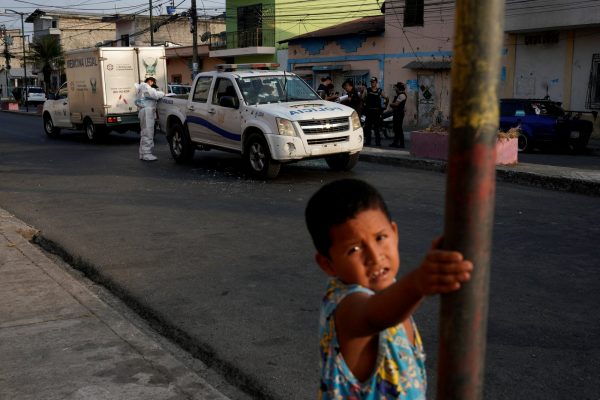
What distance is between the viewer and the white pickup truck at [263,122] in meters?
11.4

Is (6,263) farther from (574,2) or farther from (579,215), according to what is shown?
(574,2)

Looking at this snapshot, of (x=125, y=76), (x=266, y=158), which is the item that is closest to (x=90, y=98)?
(x=125, y=76)

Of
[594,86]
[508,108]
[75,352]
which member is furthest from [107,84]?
[75,352]

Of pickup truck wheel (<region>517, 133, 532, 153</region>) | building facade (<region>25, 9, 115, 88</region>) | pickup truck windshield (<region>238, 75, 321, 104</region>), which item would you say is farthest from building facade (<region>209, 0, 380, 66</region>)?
building facade (<region>25, 9, 115, 88</region>)

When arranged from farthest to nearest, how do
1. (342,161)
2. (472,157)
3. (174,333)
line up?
(342,161), (174,333), (472,157)

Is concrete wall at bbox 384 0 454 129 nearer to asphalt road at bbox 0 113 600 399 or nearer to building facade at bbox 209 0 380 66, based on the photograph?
building facade at bbox 209 0 380 66

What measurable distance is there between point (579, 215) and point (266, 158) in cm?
527

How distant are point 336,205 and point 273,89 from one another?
1115 centimetres

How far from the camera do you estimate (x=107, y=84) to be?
65.3ft

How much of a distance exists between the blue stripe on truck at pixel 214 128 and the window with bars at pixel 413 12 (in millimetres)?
16506

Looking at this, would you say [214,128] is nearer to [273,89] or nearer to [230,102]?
[230,102]

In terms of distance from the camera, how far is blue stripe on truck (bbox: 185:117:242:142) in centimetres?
1257

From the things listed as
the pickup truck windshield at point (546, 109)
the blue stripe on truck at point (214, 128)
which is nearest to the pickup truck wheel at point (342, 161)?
the blue stripe on truck at point (214, 128)

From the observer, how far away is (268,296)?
5.29 m
